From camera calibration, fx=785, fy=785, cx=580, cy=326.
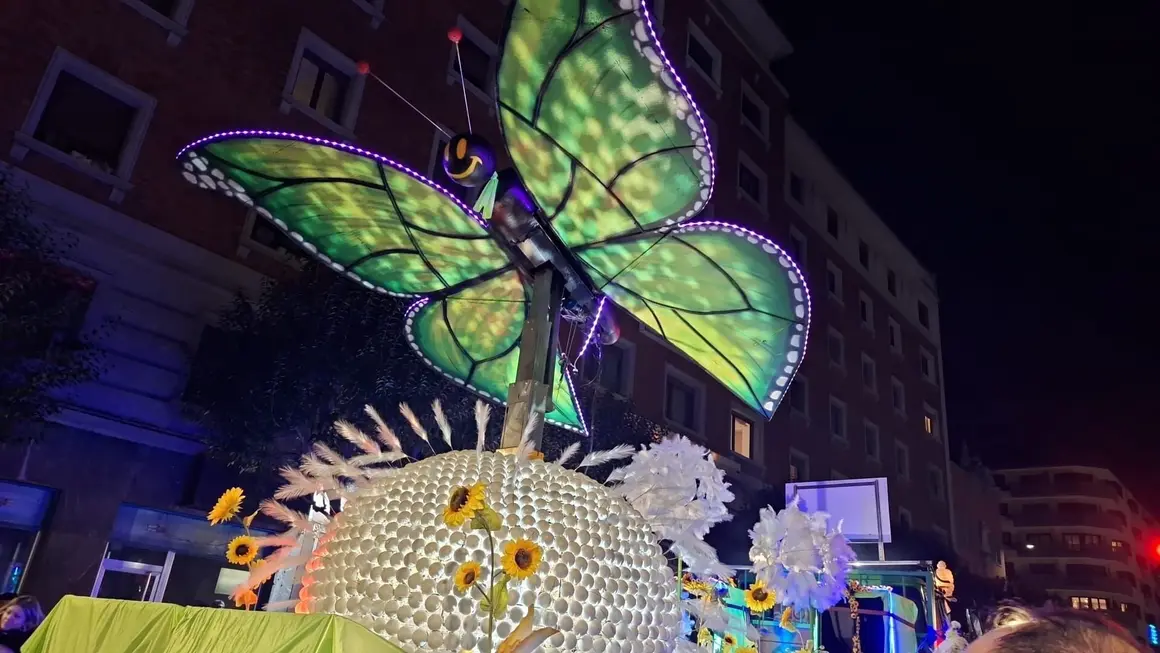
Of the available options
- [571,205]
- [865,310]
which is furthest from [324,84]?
[865,310]

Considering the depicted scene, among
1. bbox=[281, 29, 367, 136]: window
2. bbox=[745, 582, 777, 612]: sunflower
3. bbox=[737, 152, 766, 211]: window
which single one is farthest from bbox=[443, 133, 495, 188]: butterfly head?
bbox=[737, 152, 766, 211]: window

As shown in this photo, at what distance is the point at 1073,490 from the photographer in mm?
62969

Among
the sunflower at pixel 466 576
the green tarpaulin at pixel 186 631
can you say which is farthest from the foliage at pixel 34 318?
the sunflower at pixel 466 576

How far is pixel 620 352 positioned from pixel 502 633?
15.3 m

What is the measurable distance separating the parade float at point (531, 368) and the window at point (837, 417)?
64.5ft

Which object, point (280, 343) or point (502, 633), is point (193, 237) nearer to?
point (280, 343)

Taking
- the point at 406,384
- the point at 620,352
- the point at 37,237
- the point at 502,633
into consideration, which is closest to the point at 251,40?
the point at 37,237

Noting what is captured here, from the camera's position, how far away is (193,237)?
11.0 m

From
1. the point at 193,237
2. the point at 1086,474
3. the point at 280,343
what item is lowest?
the point at 280,343

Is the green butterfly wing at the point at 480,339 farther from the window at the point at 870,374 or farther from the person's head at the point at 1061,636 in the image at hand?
the window at the point at 870,374

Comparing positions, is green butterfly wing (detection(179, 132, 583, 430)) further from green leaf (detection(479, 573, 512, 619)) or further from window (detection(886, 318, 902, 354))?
window (detection(886, 318, 902, 354))

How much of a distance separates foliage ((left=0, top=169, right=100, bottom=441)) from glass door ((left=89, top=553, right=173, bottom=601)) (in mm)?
2081

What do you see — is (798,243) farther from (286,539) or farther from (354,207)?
(286,539)

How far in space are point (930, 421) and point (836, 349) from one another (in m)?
8.94
